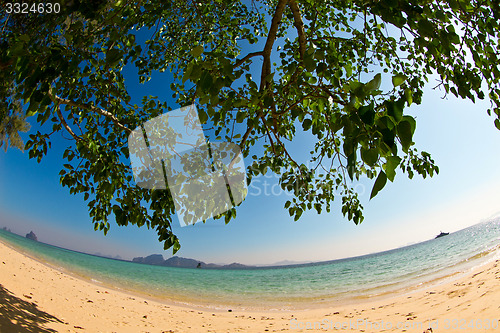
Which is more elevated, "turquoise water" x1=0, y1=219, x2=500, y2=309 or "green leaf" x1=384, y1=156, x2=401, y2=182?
"green leaf" x1=384, y1=156, x2=401, y2=182

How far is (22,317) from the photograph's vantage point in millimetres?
4902

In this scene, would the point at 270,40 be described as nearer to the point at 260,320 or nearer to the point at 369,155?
the point at 369,155

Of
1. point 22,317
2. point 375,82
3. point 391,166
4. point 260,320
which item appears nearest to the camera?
point 391,166

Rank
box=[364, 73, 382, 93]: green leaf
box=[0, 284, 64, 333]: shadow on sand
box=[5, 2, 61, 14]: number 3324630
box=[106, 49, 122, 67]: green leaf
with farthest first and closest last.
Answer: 1. box=[0, 284, 64, 333]: shadow on sand
2. box=[5, 2, 61, 14]: number 3324630
3. box=[106, 49, 122, 67]: green leaf
4. box=[364, 73, 382, 93]: green leaf

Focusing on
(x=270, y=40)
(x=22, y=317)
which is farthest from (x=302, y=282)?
(x=270, y=40)

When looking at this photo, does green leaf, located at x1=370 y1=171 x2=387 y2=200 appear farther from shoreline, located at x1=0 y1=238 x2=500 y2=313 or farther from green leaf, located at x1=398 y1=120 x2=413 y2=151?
shoreline, located at x1=0 y1=238 x2=500 y2=313

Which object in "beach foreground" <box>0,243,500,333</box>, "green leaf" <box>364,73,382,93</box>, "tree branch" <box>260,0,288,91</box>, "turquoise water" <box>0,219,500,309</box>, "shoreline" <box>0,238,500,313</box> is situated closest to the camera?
"green leaf" <box>364,73,382,93</box>

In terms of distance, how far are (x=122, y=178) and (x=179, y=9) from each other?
12.0 ft

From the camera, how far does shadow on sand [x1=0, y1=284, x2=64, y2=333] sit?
422cm

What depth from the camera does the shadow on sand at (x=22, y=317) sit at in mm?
4221

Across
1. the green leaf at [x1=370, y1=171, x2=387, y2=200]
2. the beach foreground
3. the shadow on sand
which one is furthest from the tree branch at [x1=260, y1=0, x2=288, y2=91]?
the beach foreground

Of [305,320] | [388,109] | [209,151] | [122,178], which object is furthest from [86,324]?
[388,109]

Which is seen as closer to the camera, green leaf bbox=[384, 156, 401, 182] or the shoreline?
green leaf bbox=[384, 156, 401, 182]

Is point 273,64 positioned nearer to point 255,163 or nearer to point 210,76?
point 255,163
